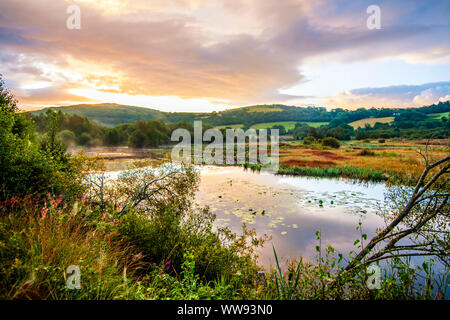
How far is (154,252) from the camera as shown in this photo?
5.77 meters

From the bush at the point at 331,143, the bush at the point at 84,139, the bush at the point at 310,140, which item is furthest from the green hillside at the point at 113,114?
the bush at the point at 331,143

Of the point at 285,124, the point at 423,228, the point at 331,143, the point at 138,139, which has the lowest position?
the point at 423,228

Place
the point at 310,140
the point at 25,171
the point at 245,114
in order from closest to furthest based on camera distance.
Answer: the point at 25,171, the point at 310,140, the point at 245,114

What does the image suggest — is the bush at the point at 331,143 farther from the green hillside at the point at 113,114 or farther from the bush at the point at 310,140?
the green hillside at the point at 113,114

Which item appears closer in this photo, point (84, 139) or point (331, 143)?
point (331, 143)

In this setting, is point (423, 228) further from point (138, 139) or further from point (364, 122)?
point (364, 122)

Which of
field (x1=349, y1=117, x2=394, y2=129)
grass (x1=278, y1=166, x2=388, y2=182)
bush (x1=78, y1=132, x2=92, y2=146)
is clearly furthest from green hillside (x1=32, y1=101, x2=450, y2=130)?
grass (x1=278, y1=166, x2=388, y2=182)

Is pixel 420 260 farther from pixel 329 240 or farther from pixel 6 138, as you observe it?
pixel 6 138

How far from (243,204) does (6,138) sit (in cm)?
1034

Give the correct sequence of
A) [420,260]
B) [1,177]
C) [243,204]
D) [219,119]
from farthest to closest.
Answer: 1. [219,119]
2. [243,204]
3. [420,260]
4. [1,177]

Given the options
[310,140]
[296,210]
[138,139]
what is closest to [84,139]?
[138,139]

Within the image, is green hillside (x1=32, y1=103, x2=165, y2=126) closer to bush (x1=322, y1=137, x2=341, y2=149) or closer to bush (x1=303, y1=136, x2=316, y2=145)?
bush (x1=303, y1=136, x2=316, y2=145)
